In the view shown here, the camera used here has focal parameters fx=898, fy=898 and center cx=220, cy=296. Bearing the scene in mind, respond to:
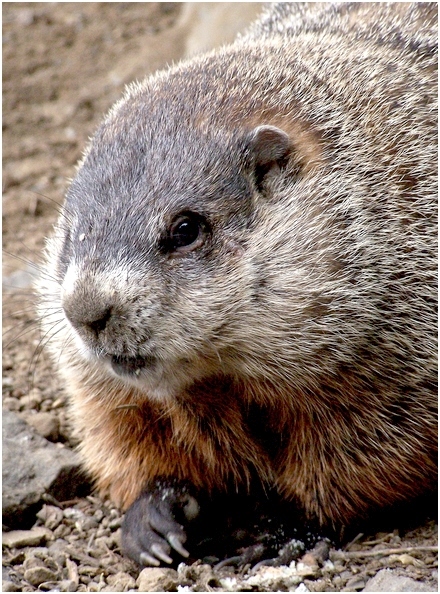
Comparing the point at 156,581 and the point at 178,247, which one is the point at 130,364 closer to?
the point at 178,247

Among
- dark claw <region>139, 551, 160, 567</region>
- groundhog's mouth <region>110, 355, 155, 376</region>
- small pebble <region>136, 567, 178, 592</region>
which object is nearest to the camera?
groundhog's mouth <region>110, 355, 155, 376</region>

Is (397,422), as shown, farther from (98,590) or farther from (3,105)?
(3,105)

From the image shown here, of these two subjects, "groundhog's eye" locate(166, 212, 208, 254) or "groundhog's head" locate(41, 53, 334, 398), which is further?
"groundhog's eye" locate(166, 212, 208, 254)

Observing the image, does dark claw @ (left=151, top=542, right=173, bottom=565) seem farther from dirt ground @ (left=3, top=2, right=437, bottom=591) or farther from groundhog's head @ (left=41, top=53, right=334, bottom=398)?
dirt ground @ (left=3, top=2, right=437, bottom=591)

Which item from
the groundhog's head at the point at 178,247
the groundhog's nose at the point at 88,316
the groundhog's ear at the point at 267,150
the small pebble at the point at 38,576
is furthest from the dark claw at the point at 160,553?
the groundhog's ear at the point at 267,150

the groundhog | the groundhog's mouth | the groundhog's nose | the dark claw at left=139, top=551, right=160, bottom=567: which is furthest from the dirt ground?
the groundhog's nose

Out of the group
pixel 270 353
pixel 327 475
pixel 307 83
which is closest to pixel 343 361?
pixel 270 353
